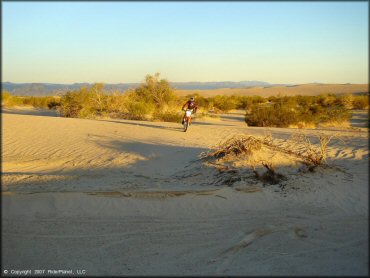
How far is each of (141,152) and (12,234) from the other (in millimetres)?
6276

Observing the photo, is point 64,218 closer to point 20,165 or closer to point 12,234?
point 12,234

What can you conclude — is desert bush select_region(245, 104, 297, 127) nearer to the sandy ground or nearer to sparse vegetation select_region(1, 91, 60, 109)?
the sandy ground

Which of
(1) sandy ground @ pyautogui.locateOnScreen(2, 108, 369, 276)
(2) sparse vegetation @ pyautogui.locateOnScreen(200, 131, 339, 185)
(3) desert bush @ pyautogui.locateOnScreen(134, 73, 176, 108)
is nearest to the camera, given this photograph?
(1) sandy ground @ pyautogui.locateOnScreen(2, 108, 369, 276)

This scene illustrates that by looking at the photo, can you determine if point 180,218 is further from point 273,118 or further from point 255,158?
point 273,118

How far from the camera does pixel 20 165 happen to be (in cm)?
987

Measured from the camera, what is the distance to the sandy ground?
14.3 feet

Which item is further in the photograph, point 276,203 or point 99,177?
point 99,177

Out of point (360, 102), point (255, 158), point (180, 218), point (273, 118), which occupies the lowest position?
point (180, 218)

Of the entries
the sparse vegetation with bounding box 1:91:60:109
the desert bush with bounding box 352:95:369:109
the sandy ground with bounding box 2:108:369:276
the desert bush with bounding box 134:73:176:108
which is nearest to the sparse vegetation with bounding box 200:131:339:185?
the sandy ground with bounding box 2:108:369:276

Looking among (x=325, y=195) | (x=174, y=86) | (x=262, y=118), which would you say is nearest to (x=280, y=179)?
(x=325, y=195)

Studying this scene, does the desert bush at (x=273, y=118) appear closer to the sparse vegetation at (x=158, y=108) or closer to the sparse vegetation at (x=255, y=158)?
the sparse vegetation at (x=158, y=108)

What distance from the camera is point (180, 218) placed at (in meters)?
6.10

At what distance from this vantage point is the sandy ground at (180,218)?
4355 mm

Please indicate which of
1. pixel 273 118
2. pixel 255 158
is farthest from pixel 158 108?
pixel 255 158
